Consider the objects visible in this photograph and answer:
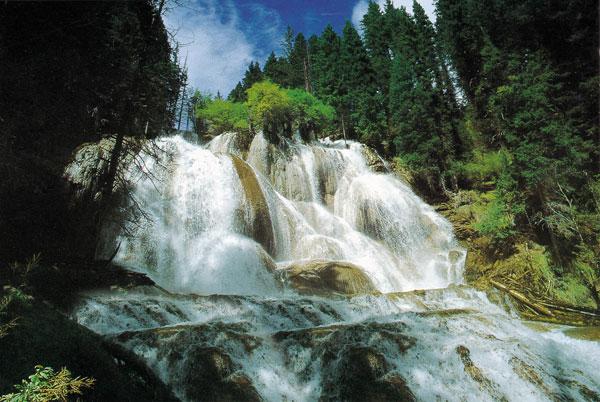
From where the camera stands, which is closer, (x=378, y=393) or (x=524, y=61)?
(x=378, y=393)

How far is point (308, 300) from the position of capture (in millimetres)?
9164

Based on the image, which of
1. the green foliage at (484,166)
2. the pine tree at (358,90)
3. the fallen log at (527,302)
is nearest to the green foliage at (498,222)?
the green foliage at (484,166)

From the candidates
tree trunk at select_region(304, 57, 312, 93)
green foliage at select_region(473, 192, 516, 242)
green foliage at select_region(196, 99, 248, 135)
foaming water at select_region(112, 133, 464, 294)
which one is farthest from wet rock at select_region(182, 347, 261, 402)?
tree trunk at select_region(304, 57, 312, 93)

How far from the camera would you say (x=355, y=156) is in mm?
25141

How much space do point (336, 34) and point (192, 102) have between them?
777 inches

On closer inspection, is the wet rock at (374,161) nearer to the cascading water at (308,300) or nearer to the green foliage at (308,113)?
the cascading water at (308,300)

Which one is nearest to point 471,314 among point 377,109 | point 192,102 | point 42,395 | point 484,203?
point 42,395

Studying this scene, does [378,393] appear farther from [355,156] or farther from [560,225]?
[355,156]

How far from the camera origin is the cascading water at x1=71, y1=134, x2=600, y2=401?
17.1ft

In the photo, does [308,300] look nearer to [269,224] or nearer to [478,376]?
[478,376]

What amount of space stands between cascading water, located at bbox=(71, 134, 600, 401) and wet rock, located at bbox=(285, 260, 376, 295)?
5 centimetres

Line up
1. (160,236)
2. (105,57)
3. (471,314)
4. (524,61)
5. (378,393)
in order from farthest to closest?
1. (524,61)
2. (160,236)
3. (471,314)
4. (105,57)
5. (378,393)

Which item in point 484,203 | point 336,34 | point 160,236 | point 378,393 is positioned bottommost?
point 378,393

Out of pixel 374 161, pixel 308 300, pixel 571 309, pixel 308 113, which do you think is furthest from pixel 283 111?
pixel 571 309
